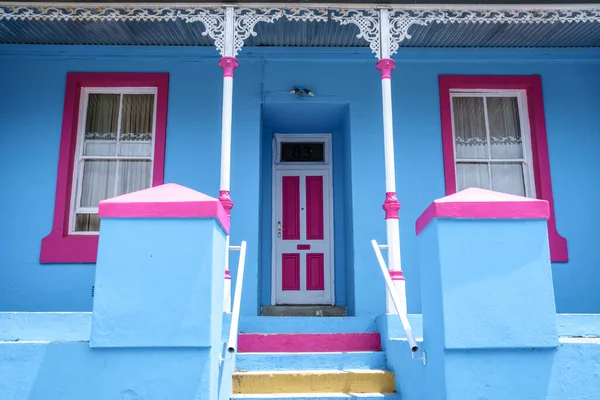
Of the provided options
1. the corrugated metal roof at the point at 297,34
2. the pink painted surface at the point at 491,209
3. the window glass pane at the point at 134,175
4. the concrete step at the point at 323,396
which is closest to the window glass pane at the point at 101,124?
the window glass pane at the point at 134,175

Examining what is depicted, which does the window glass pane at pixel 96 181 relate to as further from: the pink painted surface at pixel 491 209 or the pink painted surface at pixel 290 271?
the pink painted surface at pixel 491 209

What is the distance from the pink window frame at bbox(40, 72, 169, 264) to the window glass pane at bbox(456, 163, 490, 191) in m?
3.69

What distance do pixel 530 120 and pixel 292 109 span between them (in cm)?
302

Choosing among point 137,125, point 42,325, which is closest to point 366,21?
point 137,125

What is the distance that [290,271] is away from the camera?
7430 mm

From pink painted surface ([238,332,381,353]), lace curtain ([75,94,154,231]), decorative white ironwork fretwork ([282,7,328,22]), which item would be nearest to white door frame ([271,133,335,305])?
lace curtain ([75,94,154,231])

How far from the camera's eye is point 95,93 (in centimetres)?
712

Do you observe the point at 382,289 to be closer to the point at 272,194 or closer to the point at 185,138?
the point at 272,194

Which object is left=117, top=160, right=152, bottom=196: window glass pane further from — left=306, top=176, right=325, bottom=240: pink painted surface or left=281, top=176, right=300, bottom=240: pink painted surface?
left=306, top=176, right=325, bottom=240: pink painted surface

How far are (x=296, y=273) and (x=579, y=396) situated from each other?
4.73 meters

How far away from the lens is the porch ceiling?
6520mm

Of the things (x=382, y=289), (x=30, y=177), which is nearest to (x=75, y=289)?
(x=30, y=177)

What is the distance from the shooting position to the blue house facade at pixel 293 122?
6.48 meters

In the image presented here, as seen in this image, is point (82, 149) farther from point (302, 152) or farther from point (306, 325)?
point (306, 325)
